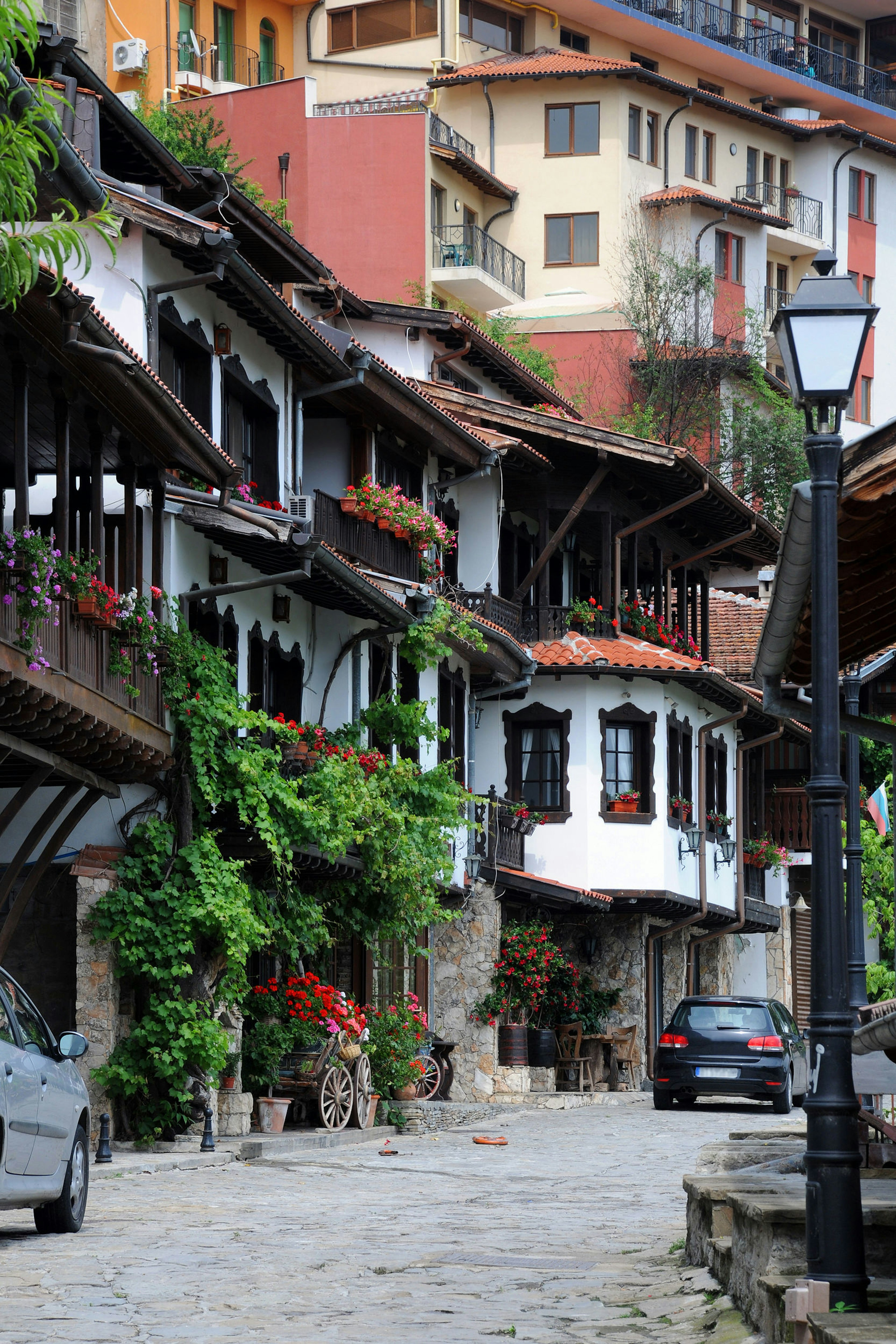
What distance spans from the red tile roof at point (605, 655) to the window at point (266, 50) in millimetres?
28726

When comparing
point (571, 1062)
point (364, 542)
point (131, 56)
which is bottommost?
point (571, 1062)

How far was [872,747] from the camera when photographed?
45750 mm

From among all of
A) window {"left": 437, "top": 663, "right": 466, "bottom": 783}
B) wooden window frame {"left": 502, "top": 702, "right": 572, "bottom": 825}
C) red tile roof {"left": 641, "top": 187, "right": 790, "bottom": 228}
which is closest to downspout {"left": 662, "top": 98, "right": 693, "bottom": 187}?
red tile roof {"left": 641, "top": 187, "right": 790, "bottom": 228}

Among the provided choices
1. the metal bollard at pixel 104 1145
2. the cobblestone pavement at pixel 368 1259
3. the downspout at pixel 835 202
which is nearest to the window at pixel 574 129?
the downspout at pixel 835 202

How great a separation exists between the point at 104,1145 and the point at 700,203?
43954 mm

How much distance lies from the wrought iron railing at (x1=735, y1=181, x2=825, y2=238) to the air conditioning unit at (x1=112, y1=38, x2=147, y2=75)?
19.8 metres

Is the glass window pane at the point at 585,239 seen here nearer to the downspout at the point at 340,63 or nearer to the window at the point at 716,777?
the downspout at the point at 340,63

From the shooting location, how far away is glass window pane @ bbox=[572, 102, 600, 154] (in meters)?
55.4

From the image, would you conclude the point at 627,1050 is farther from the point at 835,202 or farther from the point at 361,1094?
the point at 835,202

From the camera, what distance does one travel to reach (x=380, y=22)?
184 ft

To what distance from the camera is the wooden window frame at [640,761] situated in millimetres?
31625

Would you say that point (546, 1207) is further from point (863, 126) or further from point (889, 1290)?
point (863, 126)

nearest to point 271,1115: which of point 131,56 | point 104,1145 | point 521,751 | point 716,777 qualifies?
point 104,1145

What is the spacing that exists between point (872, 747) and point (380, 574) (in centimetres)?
2467
